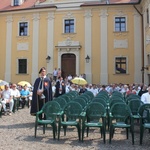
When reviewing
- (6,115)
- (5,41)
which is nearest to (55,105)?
(6,115)

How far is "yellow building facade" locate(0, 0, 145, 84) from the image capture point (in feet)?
69.9

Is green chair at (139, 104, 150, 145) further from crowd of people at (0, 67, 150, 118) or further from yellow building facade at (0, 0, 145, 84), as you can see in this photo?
yellow building facade at (0, 0, 145, 84)

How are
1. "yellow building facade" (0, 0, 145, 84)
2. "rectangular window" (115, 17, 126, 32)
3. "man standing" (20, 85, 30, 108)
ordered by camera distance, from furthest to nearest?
"rectangular window" (115, 17, 126, 32) → "yellow building facade" (0, 0, 145, 84) → "man standing" (20, 85, 30, 108)

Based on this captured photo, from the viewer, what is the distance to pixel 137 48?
21.1 metres

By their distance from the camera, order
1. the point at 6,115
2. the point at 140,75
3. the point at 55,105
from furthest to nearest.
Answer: the point at 140,75, the point at 6,115, the point at 55,105

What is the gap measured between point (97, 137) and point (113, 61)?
15273 mm

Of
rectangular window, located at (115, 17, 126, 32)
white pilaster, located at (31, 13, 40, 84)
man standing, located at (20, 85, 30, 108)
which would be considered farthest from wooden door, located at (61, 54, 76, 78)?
man standing, located at (20, 85, 30, 108)

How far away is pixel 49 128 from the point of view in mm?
7777

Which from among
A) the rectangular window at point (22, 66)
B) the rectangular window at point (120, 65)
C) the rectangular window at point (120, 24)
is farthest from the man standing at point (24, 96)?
the rectangular window at point (120, 24)

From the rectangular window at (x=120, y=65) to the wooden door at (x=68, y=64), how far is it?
4.01 metres

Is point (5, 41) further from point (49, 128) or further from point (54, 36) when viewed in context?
point (49, 128)

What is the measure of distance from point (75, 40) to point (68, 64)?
7.80 feet

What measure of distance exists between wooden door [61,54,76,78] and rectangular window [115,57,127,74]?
4015 mm

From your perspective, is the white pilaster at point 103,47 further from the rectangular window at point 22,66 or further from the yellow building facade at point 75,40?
the rectangular window at point 22,66
